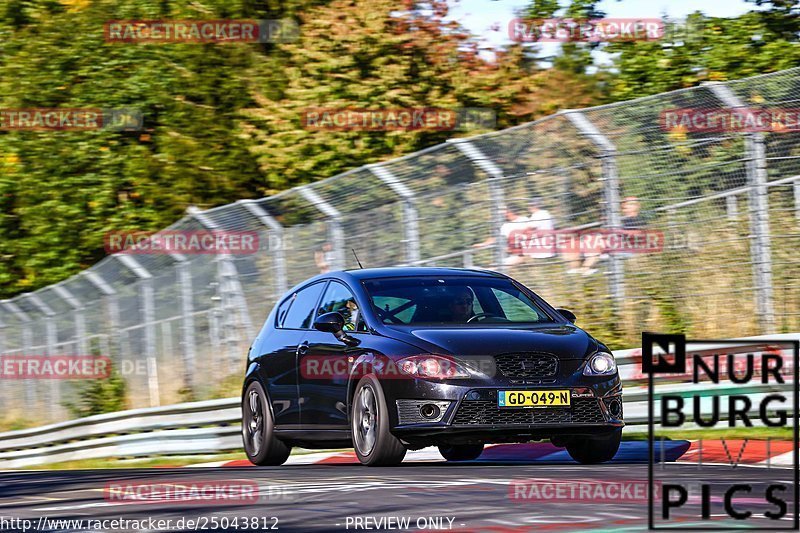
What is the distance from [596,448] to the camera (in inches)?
432

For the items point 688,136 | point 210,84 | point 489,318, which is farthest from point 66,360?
point 489,318

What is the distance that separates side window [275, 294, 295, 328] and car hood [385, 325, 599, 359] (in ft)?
7.25

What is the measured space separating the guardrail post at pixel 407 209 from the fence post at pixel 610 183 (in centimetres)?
226

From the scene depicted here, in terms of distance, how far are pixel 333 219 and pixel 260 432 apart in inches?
216

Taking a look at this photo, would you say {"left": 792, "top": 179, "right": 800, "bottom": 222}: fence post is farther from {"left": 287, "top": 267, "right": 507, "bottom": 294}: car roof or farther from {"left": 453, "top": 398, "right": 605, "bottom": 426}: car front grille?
{"left": 453, "top": 398, "right": 605, "bottom": 426}: car front grille

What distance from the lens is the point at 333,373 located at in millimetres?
11406

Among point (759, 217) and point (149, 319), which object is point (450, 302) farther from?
point (149, 319)

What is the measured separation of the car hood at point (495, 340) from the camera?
10.4 meters

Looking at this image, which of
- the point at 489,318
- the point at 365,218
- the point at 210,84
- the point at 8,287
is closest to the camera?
the point at 489,318

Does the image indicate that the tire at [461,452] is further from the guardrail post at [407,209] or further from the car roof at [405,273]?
the guardrail post at [407,209]

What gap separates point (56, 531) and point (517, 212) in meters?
9.25

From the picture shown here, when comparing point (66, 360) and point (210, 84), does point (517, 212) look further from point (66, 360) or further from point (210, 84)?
Answer: point (210, 84)

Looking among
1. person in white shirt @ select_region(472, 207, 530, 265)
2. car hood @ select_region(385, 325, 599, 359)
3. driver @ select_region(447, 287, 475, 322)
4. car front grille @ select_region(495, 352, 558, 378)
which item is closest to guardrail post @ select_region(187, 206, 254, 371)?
person in white shirt @ select_region(472, 207, 530, 265)

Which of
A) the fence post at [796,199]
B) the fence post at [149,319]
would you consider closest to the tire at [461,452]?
the fence post at [796,199]
